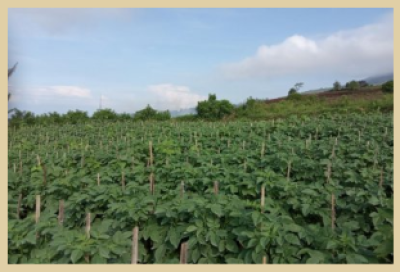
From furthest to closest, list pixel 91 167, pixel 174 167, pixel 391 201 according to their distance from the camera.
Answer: pixel 91 167
pixel 174 167
pixel 391 201

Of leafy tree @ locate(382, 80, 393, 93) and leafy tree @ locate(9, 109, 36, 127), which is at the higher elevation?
leafy tree @ locate(382, 80, 393, 93)

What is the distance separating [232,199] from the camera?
2828 millimetres

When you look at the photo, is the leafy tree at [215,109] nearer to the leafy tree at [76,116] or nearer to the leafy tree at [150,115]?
the leafy tree at [150,115]

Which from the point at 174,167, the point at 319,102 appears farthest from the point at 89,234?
the point at 319,102

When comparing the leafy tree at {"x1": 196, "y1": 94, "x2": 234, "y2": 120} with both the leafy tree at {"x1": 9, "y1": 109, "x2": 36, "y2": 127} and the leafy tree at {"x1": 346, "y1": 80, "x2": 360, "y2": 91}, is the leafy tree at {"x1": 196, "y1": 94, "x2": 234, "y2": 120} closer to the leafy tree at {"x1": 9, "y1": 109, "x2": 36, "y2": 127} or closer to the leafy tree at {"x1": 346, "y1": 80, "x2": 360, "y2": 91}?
the leafy tree at {"x1": 9, "y1": 109, "x2": 36, "y2": 127}

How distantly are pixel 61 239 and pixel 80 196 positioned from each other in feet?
3.42

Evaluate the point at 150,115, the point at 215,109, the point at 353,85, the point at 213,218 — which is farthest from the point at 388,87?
the point at 213,218

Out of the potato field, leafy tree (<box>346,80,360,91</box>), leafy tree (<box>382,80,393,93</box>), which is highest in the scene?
leafy tree (<box>346,80,360,91</box>)

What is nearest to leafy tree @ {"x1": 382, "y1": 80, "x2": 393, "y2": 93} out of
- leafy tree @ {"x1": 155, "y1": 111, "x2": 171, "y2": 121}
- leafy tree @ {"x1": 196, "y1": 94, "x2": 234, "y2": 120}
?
leafy tree @ {"x1": 196, "y1": 94, "x2": 234, "y2": 120}

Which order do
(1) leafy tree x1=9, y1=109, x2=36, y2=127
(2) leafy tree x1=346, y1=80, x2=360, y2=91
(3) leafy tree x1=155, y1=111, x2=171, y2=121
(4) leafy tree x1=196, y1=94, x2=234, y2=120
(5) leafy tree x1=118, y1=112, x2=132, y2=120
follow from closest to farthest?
(1) leafy tree x1=9, y1=109, x2=36, y2=127 < (3) leafy tree x1=155, y1=111, x2=171, y2=121 < (5) leafy tree x1=118, y1=112, x2=132, y2=120 < (4) leafy tree x1=196, y1=94, x2=234, y2=120 < (2) leafy tree x1=346, y1=80, x2=360, y2=91

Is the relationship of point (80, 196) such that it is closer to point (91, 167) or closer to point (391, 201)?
point (91, 167)

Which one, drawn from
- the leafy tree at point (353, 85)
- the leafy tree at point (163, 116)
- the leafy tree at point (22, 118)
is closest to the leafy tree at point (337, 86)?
the leafy tree at point (353, 85)

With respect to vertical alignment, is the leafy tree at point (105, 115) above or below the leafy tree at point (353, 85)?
below

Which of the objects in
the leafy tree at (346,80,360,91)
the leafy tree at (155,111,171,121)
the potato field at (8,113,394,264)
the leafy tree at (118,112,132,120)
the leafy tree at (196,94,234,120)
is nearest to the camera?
the potato field at (8,113,394,264)
